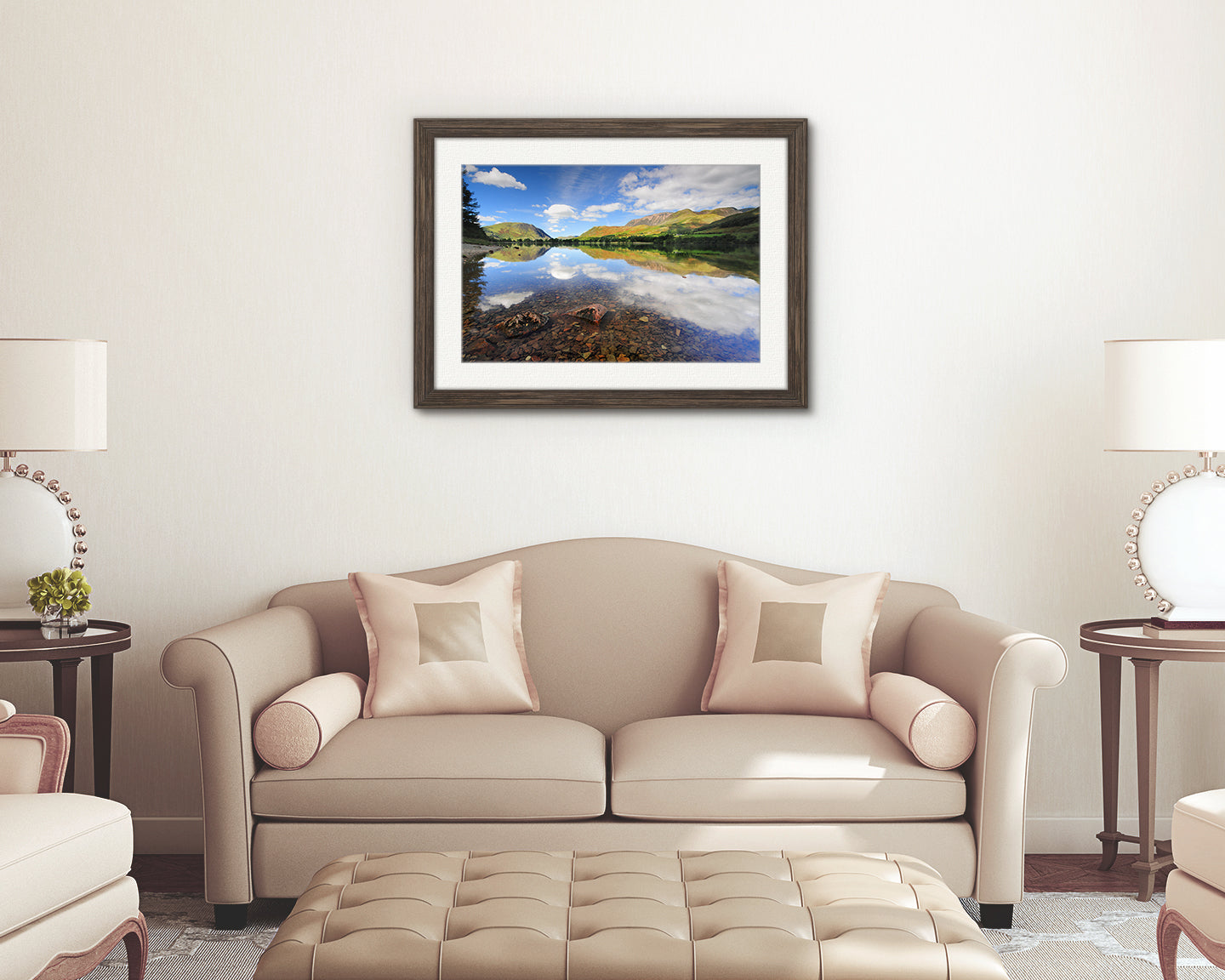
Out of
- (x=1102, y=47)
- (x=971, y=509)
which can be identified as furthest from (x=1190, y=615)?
(x=1102, y=47)

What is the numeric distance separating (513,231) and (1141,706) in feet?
7.70

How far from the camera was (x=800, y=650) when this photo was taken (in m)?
2.88

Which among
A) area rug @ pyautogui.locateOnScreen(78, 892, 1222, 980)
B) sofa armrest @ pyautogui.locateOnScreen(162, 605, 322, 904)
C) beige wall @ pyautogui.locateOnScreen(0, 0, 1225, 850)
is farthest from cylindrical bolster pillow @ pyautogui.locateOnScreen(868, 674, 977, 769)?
sofa armrest @ pyautogui.locateOnScreen(162, 605, 322, 904)

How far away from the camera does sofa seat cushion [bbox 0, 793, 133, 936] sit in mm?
1773

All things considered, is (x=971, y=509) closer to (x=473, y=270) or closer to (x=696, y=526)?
(x=696, y=526)

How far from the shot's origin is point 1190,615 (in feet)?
9.48

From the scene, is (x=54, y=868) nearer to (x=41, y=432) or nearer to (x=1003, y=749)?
(x=41, y=432)

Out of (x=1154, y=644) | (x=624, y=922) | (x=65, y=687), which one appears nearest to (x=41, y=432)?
(x=65, y=687)

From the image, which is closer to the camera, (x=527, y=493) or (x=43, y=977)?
(x=43, y=977)

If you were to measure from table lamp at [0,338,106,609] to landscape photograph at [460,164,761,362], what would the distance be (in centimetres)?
111

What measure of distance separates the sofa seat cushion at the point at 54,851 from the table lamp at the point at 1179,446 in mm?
2690

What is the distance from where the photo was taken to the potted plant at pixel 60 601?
278 cm

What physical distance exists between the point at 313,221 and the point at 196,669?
157 centimetres

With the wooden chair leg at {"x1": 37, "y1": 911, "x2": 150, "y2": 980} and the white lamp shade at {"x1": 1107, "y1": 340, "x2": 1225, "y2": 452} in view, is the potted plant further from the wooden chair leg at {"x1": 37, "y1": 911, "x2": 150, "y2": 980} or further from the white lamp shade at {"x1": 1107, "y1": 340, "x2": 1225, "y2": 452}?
the white lamp shade at {"x1": 1107, "y1": 340, "x2": 1225, "y2": 452}
